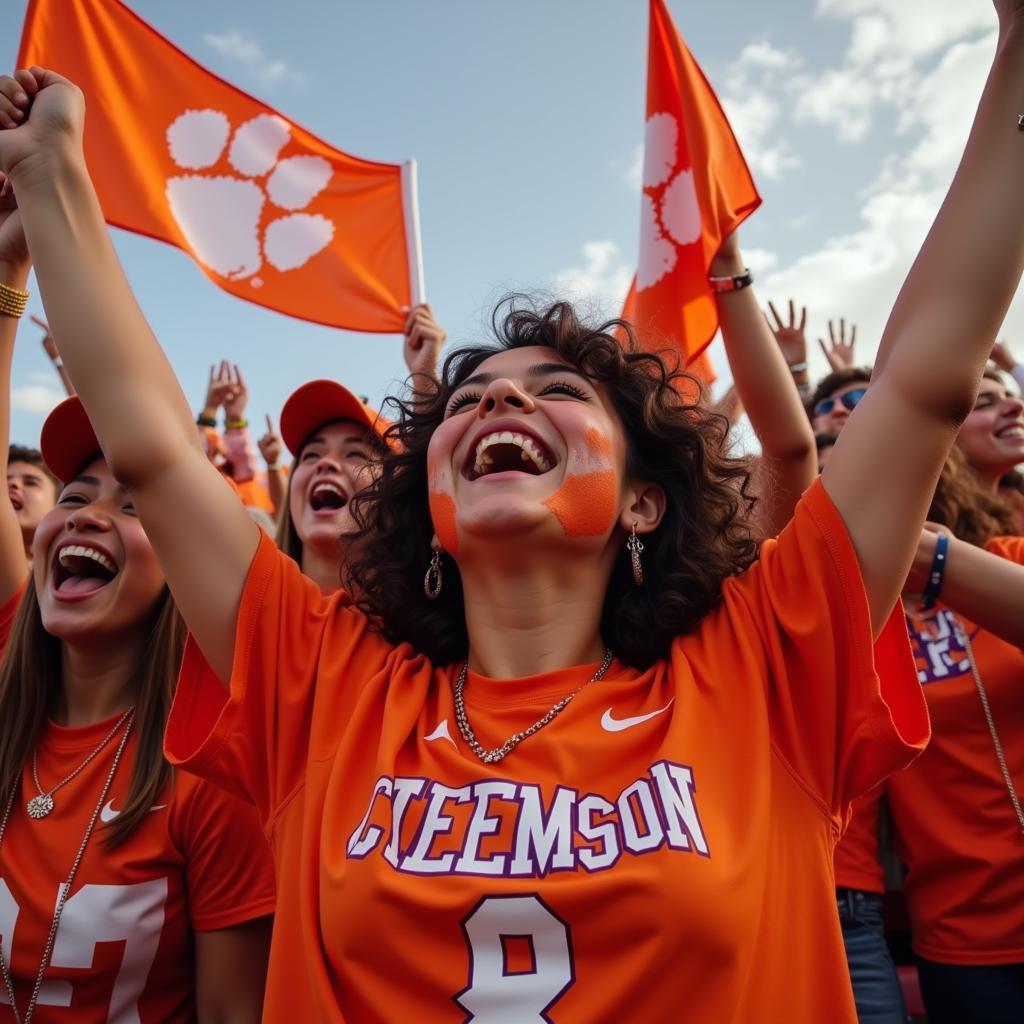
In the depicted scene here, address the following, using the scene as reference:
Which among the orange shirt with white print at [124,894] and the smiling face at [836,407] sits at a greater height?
the smiling face at [836,407]

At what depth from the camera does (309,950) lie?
1490 mm

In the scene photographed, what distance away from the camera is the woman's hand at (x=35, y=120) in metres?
1.89

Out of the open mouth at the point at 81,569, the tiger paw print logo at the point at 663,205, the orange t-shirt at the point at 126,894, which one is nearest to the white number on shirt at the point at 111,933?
the orange t-shirt at the point at 126,894

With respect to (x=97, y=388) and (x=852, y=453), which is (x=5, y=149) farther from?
(x=852, y=453)

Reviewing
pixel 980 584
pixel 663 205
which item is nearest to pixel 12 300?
pixel 663 205

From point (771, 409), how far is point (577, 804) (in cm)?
160

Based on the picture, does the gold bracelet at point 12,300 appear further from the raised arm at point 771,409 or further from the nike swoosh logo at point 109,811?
the raised arm at point 771,409

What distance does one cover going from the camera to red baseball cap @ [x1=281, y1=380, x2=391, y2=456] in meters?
3.48

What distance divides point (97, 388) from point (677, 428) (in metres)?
1.37

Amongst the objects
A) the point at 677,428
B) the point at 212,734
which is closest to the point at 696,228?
the point at 677,428

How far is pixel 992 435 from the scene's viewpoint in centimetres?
356

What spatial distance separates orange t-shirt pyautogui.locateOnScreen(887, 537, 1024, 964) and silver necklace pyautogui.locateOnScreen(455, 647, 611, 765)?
1384mm

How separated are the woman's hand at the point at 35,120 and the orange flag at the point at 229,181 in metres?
2.22

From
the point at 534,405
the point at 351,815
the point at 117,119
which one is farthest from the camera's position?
the point at 117,119
